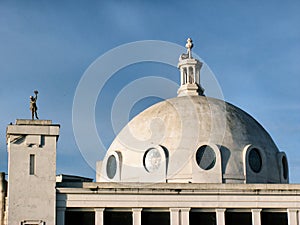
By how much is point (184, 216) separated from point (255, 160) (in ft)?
33.4

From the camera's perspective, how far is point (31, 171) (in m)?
56.3

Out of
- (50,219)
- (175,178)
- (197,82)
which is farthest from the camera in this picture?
(197,82)

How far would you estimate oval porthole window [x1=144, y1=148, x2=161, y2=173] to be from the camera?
208 ft

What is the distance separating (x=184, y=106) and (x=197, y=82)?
6124mm

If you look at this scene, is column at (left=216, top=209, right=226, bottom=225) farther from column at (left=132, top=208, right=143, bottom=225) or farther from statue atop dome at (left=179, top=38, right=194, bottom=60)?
statue atop dome at (left=179, top=38, right=194, bottom=60)

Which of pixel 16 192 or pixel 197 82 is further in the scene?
pixel 197 82

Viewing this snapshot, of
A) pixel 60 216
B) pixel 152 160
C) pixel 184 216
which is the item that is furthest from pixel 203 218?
pixel 60 216

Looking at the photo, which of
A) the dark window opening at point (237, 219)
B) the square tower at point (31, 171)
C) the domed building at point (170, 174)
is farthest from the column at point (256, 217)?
the square tower at point (31, 171)

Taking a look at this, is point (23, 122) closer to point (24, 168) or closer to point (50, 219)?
point (24, 168)

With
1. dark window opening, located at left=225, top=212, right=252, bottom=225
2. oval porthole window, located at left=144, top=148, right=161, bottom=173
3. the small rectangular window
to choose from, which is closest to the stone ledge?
the small rectangular window

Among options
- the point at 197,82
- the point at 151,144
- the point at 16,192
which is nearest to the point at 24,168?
the point at 16,192

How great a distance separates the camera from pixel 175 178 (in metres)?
63.0

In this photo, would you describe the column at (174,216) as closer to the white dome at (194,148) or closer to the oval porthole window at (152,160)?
the white dome at (194,148)

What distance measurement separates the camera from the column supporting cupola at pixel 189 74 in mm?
71375
